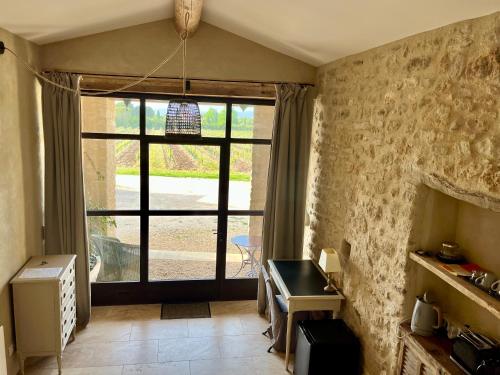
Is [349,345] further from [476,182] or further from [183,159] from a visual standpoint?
[183,159]

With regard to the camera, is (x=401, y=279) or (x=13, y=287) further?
(x=13, y=287)

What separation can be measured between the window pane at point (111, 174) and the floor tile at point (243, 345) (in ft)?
6.47

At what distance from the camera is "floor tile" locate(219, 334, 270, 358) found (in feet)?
14.0

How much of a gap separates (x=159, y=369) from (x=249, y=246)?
1.93m

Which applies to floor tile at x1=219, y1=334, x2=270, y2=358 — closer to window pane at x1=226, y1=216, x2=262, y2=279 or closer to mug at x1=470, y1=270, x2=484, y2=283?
window pane at x1=226, y1=216, x2=262, y2=279

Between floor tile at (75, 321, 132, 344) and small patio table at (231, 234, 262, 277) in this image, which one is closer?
floor tile at (75, 321, 132, 344)

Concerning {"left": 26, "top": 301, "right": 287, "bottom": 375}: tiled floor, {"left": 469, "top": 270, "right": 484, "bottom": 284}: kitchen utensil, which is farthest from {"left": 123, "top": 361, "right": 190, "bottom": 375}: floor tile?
{"left": 469, "top": 270, "right": 484, "bottom": 284}: kitchen utensil

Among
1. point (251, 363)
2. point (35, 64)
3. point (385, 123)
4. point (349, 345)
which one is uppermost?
point (35, 64)

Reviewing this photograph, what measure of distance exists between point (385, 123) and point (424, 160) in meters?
0.65

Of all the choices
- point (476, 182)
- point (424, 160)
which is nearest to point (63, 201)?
point (424, 160)

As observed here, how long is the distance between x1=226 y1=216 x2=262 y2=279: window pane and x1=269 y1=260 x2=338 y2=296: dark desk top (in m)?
0.74

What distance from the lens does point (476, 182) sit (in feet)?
7.50

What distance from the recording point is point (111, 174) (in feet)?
16.1

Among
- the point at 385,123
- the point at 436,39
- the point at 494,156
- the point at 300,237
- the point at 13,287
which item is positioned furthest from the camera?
the point at 300,237
